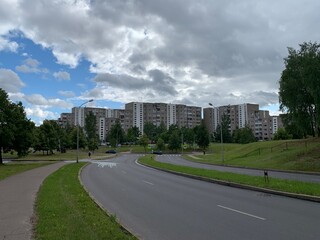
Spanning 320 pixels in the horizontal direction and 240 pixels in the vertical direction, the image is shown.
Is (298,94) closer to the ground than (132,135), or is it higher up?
higher up

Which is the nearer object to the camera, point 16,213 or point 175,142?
point 16,213

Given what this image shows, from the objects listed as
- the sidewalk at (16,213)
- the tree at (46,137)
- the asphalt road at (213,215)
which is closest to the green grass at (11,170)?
the sidewalk at (16,213)

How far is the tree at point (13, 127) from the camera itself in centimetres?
4753

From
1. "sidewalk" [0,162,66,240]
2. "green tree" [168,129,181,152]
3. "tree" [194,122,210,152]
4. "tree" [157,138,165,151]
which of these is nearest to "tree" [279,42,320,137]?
"sidewalk" [0,162,66,240]

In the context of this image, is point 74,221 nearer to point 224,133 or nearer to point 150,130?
point 224,133

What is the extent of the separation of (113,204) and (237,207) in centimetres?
434

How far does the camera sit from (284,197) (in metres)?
14.2

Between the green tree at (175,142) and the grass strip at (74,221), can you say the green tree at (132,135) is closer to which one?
the green tree at (175,142)

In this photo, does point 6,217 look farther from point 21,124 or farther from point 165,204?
point 21,124

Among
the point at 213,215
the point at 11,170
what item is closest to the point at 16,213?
the point at 213,215

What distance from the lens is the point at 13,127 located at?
4825cm

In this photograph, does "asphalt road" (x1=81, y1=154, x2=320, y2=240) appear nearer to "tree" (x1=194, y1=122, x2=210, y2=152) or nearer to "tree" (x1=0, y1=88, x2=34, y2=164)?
"tree" (x1=0, y1=88, x2=34, y2=164)

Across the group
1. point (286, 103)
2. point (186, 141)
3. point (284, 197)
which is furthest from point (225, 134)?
point (284, 197)

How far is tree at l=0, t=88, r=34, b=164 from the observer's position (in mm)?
47531
